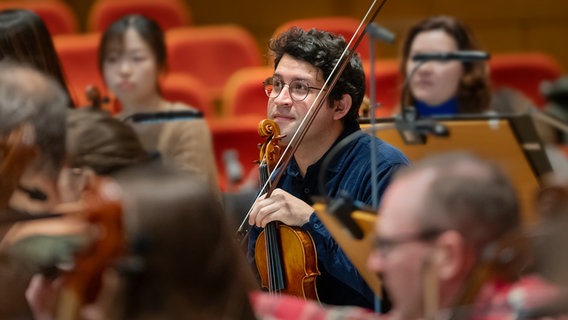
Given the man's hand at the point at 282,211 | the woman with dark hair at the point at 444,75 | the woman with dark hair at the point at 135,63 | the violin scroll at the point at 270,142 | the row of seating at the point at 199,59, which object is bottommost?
the row of seating at the point at 199,59

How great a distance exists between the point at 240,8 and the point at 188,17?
29 cm

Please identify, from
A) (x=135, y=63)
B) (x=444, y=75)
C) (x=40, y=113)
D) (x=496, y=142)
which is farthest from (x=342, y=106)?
A: (x=135, y=63)

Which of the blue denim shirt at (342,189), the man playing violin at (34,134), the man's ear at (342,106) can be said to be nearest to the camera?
the man playing violin at (34,134)

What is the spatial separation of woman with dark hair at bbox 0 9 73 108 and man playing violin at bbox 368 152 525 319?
127cm

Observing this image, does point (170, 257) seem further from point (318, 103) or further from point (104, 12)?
point (104, 12)

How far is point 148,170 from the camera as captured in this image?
1.21 meters

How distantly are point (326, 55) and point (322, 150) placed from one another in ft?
0.56

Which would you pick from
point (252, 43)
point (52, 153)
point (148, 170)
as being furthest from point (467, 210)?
point (252, 43)

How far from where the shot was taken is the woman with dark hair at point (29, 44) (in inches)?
93.7

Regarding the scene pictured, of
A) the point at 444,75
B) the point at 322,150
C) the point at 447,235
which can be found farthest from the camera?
the point at 444,75

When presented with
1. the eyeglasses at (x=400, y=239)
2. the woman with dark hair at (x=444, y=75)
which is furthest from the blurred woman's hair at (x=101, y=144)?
the woman with dark hair at (x=444, y=75)

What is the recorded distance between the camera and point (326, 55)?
1.89 meters

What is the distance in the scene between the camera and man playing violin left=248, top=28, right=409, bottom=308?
1.85 m

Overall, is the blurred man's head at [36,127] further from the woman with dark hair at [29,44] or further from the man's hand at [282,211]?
the woman with dark hair at [29,44]
